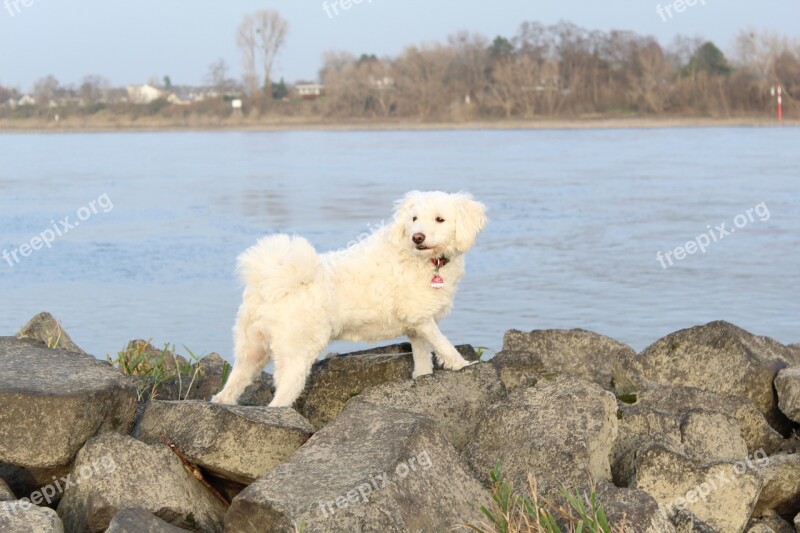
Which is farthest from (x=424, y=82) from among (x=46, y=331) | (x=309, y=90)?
(x=46, y=331)

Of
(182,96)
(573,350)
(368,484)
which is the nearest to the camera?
(368,484)

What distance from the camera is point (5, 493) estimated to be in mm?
4348

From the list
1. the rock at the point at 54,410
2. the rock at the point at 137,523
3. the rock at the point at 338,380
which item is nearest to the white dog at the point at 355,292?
the rock at the point at 338,380

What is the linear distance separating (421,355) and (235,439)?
1733 mm

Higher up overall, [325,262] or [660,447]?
[325,262]

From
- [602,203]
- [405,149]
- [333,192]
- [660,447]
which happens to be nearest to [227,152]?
[405,149]

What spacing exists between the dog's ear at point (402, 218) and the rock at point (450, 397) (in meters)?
0.90

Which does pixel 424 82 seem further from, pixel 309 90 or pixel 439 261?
pixel 439 261

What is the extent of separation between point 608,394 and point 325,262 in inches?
68.6

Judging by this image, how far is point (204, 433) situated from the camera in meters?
4.60

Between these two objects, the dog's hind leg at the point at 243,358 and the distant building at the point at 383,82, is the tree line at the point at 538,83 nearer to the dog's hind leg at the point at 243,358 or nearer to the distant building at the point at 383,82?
the distant building at the point at 383,82

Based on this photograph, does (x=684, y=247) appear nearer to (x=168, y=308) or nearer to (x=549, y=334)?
(x=168, y=308)

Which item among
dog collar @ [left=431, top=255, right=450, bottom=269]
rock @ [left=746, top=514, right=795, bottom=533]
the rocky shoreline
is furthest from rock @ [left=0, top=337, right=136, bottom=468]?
rock @ [left=746, top=514, right=795, bottom=533]

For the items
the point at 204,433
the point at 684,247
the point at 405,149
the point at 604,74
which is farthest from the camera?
the point at 604,74
